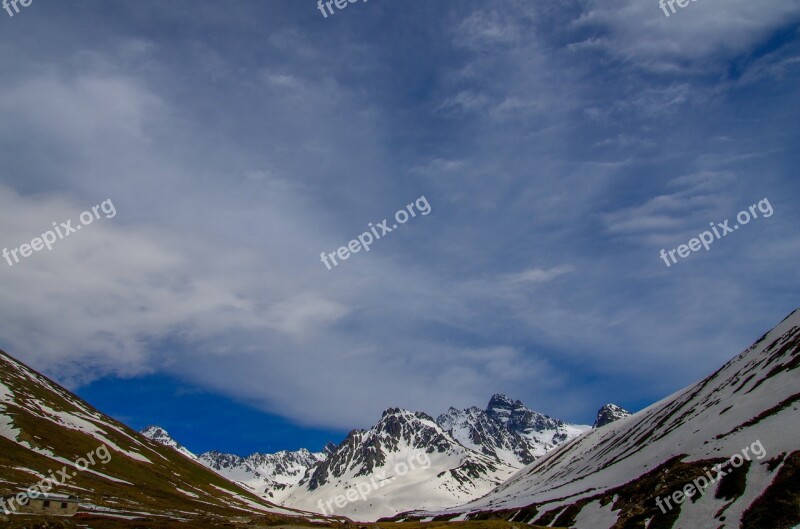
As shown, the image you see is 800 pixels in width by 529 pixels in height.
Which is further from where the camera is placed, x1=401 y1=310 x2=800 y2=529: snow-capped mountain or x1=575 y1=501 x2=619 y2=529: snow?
x1=575 y1=501 x2=619 y2=529: snow

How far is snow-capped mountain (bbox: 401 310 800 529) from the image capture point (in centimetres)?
4584

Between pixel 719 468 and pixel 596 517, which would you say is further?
pixel 596 517

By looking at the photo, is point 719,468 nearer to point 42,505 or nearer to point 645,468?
point 645,468

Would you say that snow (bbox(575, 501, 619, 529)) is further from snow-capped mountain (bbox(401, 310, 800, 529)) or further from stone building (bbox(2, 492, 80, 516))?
stone building (bbox(2, 492, 80, 516))

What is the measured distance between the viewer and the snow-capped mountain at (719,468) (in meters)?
45.8

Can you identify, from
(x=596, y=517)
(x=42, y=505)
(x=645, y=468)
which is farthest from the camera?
(x=645, y=468)

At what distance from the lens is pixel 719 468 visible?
5519 centimetres

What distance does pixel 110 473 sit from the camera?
140 m

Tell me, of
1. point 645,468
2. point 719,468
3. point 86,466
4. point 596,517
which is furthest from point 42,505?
point 645,468

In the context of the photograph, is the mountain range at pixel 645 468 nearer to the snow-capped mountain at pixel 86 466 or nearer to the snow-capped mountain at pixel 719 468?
the snow-capped mountain at pixel 719 468

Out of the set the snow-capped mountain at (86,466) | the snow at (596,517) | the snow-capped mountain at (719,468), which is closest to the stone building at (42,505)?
the snow-capped mountain at (86,466)

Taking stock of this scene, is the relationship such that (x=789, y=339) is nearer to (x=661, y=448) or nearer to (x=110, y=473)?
(x=661, y=448)

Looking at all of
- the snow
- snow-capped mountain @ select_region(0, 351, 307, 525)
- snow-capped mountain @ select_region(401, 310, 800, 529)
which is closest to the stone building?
snow-capped mountain @ select_region(0, 351, 307, 525)

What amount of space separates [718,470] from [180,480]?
17830 cm
